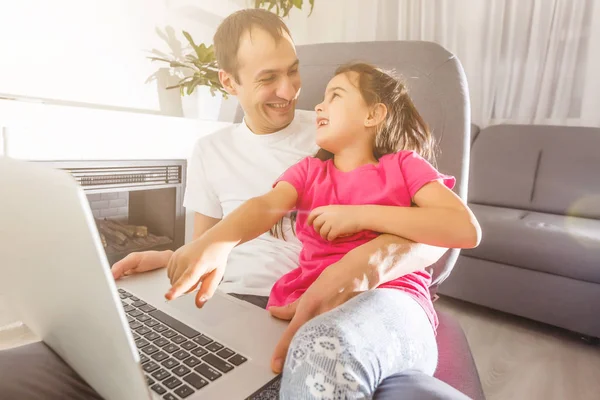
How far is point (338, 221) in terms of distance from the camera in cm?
54

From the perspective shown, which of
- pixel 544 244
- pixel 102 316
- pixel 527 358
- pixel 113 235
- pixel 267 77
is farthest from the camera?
pixel 113 235

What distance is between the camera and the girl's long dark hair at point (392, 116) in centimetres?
66

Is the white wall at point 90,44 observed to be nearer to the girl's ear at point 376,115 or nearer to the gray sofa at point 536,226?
the girl's ear at point 376,115

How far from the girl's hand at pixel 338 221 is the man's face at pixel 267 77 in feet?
1.01

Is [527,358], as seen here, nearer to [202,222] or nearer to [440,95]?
[440,95]

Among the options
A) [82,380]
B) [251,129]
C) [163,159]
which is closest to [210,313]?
[82,380]

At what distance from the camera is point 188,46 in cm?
192

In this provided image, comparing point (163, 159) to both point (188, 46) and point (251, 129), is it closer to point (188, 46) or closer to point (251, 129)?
point (188, 46)

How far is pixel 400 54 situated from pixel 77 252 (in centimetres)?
73

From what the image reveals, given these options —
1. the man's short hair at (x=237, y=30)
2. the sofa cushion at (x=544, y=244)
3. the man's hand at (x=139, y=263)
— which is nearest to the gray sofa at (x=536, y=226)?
the sofa cushion at (x=544, y=244)

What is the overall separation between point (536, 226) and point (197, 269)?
1.51 metres

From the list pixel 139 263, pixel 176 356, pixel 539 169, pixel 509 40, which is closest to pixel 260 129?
pixel 139 263

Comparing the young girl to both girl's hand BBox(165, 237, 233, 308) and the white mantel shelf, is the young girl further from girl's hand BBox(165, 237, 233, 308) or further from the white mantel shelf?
the white mantel shelf

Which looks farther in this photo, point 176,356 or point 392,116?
point 392,116
